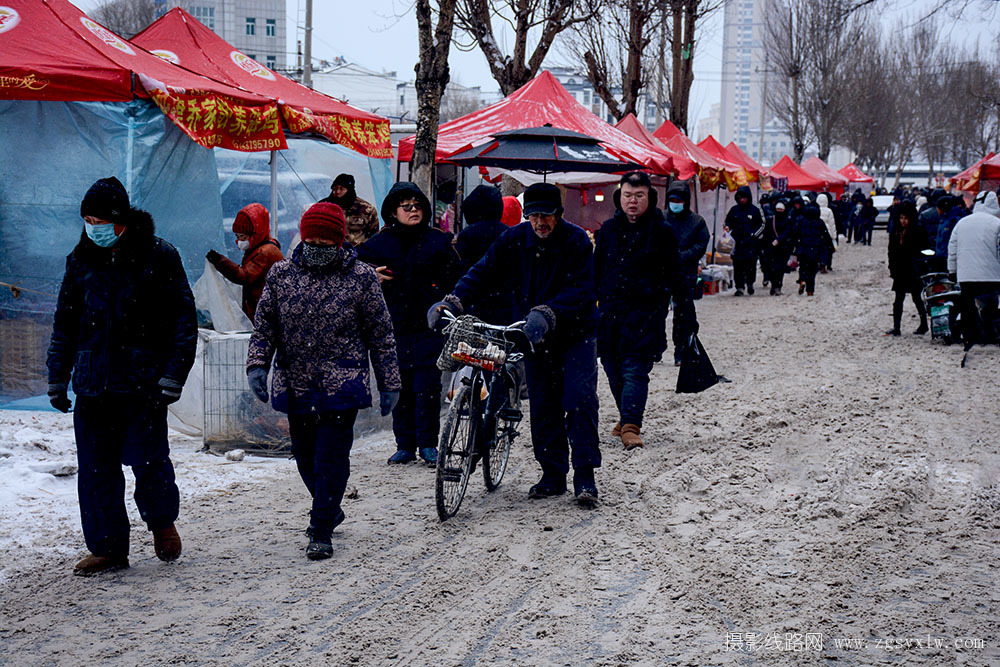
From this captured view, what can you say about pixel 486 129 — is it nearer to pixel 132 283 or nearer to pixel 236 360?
pixel 236 360

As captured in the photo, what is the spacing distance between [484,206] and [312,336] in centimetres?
321

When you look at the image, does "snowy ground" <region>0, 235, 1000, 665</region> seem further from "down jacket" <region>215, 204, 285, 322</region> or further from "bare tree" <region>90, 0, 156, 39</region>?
"bare tree" <region>90, 0, 156, 39</region>

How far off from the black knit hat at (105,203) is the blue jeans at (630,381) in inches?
157

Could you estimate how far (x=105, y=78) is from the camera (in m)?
7.94

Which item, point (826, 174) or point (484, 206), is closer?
point (484, 206)

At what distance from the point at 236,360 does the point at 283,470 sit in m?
0.94

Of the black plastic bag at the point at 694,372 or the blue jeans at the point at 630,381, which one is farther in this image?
the black plastic bag at the point at 694,372

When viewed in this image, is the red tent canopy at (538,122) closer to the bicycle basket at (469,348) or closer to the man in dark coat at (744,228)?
the man in dark coat at (744,228)

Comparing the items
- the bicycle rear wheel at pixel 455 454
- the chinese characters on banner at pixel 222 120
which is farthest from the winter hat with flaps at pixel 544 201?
the chinese characters on banner at pixel 222 120

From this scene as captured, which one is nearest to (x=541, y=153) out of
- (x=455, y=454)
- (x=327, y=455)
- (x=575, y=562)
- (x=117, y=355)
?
(x=455, y=454)

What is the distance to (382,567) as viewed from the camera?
5.00m

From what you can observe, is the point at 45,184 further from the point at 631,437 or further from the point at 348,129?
the point at 631,437

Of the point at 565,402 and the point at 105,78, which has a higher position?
the point at 105,78

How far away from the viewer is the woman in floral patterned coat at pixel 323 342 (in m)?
5.00
